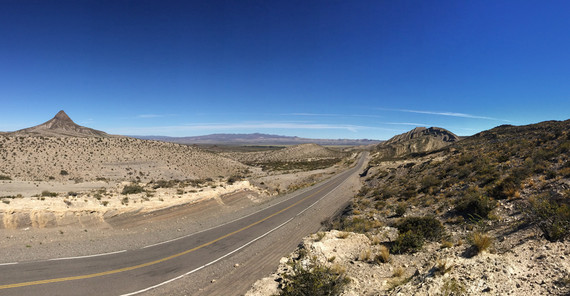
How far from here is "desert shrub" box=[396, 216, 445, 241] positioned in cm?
1087

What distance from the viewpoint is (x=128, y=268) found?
11352 mm

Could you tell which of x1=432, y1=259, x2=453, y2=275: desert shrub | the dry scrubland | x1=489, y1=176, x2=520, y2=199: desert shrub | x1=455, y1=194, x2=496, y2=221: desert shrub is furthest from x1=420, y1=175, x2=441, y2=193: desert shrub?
x1=432, y1=259, x2=453, y2=275: desert shrub

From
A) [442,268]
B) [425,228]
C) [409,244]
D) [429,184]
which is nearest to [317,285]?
[442,268]

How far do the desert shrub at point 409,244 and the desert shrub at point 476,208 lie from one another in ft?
12.8

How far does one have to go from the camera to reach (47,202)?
16.5m

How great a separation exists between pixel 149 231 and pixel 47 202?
7.43m

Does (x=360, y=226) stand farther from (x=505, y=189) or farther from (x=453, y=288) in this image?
(x=453, y=288)

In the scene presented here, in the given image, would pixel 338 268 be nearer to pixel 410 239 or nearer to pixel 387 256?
pixel 387 256

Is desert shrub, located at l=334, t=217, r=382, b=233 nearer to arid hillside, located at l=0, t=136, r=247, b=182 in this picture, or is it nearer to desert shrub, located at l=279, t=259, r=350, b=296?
desert shrub, located at l=279, t=259, r=350, b=296

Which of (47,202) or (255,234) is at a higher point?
(47,202)

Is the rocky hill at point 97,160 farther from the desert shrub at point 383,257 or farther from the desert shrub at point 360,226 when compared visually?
the desert shrub at point 383,257

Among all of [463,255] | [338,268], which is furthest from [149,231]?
[463,255]

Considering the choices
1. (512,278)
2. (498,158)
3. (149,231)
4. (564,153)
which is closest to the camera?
(512,278)

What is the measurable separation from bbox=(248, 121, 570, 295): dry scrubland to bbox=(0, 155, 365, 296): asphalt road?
485cm
